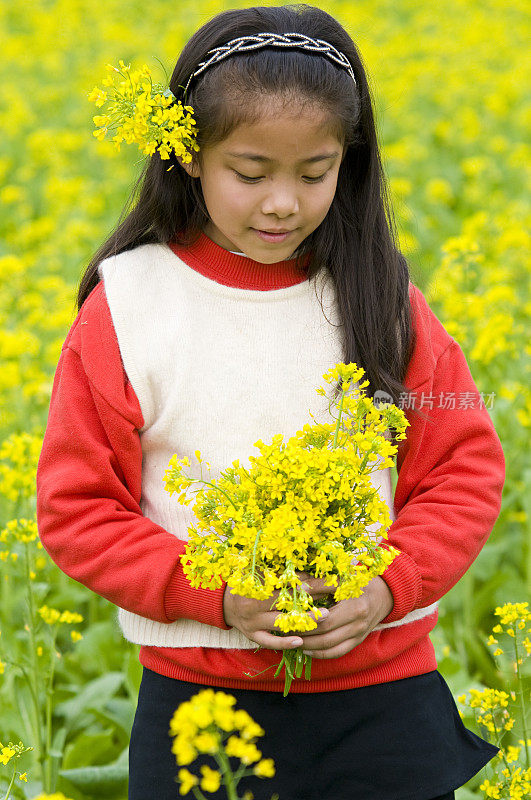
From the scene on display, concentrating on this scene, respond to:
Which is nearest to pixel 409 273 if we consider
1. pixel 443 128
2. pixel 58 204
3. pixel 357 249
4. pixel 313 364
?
pixel 357 249

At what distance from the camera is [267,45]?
1.89 metres

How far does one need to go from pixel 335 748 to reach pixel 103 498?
62 centimetres

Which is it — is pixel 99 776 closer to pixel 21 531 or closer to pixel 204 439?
pixel 21 531

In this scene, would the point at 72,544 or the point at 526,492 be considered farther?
the point at 526,492

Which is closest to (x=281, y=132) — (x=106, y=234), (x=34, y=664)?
(x=34, y=664)

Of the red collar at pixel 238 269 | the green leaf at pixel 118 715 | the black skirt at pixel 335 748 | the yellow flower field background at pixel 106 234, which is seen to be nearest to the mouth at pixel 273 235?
the red collar at pixel 238 269

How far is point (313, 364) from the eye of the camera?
6.75ft

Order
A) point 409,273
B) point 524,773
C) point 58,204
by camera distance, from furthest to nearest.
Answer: point 58,204 → point 409,273 → point 524,773

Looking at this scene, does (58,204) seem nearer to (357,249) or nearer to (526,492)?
(526,492)

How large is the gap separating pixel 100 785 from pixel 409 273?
4.78 feet

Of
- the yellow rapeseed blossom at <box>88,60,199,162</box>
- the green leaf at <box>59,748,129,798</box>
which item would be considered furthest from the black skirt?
the yellow rapeseed blossom at <box>88,60,199,162</box>

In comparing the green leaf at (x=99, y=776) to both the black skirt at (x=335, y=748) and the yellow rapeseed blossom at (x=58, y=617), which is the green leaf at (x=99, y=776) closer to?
the yellow rapeseed blossom at (x=58, y=617)

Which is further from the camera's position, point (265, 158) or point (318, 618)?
point (265, 158)

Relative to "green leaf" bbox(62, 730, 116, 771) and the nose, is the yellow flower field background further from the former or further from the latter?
the nose
